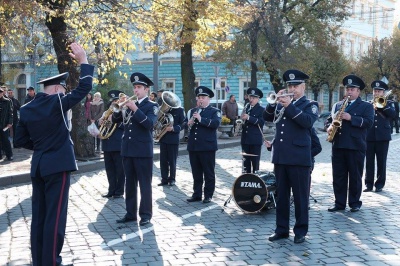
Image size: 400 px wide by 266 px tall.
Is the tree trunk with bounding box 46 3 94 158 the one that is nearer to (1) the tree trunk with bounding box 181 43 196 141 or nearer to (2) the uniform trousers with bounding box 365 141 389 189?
(1) the tree trunk with bounding box 181 43 196 141

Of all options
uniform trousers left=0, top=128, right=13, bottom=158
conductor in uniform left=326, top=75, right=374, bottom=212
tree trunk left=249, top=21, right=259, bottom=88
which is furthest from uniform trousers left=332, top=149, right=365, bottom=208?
tree trunk left=249, top=21, right=259, bottom=88

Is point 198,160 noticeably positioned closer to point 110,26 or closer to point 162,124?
point 162,124

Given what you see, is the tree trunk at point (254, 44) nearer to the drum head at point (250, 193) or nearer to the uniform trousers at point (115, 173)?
the uniform trousers at point (115, 173)

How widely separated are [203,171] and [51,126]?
488cm

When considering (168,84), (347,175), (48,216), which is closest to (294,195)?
(347,175)

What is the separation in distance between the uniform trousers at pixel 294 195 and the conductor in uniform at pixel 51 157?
9.49ft

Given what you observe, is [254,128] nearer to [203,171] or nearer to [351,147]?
[203,171]

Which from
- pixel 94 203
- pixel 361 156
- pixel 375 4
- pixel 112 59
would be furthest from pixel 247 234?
pixel 375 4

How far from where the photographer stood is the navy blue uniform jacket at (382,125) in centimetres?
1166

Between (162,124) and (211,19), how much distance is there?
9.69m

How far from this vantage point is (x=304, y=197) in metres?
7.70

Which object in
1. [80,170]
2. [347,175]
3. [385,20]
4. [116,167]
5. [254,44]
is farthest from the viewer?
[385,20]

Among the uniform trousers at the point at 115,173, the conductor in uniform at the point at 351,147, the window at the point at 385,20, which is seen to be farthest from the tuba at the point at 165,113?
the window at the point at 385,20

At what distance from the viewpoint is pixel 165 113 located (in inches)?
A: 451
